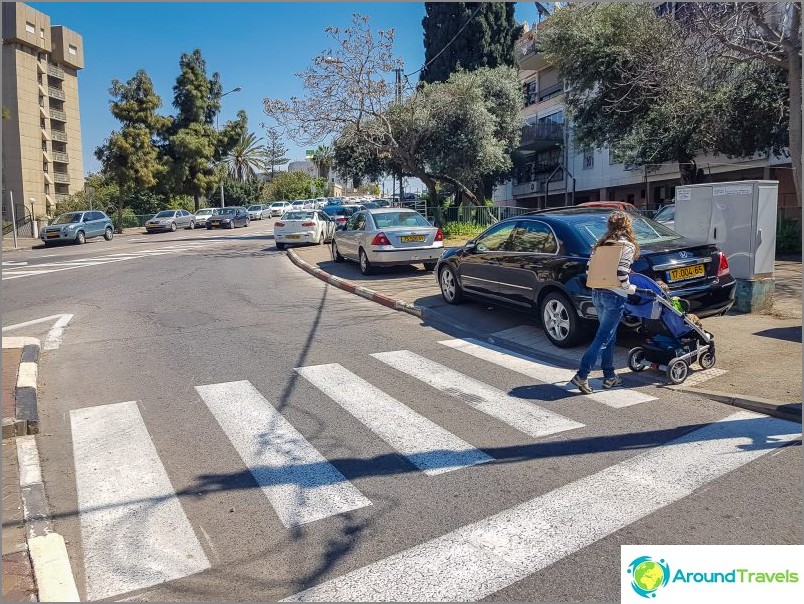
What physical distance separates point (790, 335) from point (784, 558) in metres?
5.56

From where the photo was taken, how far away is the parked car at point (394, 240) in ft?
49.1

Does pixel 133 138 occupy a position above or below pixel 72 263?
above

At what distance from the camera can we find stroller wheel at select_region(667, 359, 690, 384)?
21.7ft

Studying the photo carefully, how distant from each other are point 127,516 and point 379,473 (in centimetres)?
170

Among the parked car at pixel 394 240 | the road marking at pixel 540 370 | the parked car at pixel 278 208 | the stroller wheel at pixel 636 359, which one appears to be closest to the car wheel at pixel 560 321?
the road marking at pixel 540 370

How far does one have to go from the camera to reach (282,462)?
16.4 ft

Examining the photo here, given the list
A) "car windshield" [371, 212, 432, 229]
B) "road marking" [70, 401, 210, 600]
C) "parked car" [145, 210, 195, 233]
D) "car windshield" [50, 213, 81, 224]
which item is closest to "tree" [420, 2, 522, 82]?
"parked car" [145, 210, 195, 233]

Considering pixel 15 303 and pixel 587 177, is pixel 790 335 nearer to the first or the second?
pixel 15 303

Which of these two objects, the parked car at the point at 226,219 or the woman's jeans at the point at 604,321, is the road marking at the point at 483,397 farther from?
the parked car at the point at 226,219

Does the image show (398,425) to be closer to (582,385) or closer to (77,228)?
(582,385)

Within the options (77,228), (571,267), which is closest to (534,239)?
(571,267)

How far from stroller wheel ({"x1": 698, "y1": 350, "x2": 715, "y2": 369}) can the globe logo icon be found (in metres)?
4.01

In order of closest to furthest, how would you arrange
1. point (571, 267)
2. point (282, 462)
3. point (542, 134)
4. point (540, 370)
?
point (282, 462) → point (540, 370) → point (571, 267) → point (542, 134)

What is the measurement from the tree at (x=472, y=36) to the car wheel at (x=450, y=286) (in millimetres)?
28184
